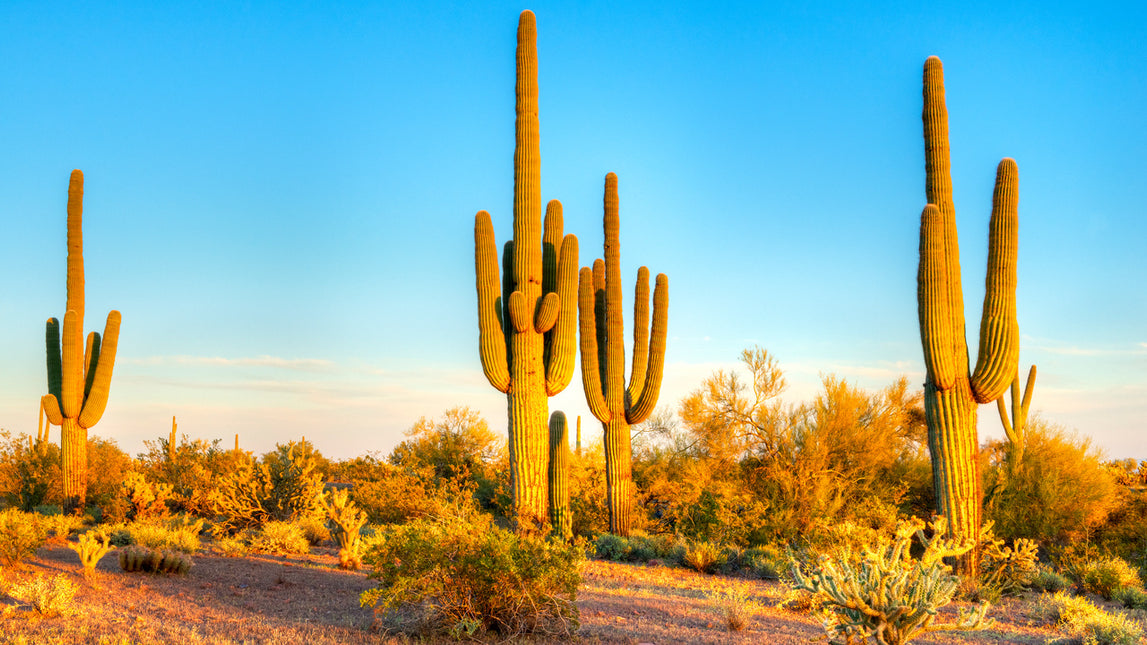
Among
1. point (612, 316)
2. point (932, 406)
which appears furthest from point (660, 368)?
point (932, 406)

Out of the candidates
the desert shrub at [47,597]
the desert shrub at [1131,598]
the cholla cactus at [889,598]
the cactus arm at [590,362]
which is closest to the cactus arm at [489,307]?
the cactus arm at [590,362]

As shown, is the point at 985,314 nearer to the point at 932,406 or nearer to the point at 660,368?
the point at 932,406

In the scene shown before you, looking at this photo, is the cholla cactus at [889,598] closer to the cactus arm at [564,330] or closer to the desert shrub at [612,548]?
the desert shrub at [612,548]

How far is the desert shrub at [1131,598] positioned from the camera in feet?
36.7

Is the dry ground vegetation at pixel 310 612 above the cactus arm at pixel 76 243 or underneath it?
underneath

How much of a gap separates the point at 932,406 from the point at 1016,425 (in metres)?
2.91

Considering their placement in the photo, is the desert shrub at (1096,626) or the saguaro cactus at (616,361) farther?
the saguaro cactus at (616,361)

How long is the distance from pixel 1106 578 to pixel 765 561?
15.6ft

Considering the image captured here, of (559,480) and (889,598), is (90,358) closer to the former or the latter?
(559,480)

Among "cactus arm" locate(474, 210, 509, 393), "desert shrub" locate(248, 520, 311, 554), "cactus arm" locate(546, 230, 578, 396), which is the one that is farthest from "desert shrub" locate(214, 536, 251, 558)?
"cactus arm" locate(546, 230, 578, 396)

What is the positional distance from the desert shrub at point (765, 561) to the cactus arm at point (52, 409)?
16.2 metres

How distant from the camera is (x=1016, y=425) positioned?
46.3 ft

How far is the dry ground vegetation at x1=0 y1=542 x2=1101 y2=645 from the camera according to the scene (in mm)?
7734

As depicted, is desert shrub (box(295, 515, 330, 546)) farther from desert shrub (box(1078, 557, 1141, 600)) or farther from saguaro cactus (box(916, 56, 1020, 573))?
desert shrub (box(1078, 557, 1141, 600))
